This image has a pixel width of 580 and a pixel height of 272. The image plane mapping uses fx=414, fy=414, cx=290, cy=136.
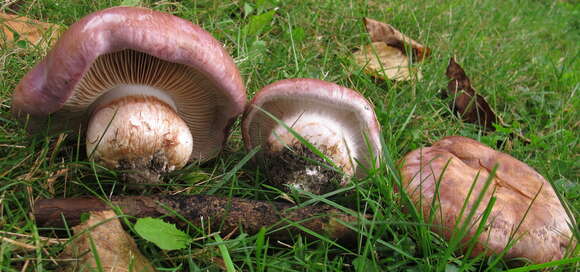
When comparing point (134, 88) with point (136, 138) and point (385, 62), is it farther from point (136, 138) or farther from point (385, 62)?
point (385, 62)

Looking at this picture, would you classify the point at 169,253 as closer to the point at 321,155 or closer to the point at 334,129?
the point at 321,155

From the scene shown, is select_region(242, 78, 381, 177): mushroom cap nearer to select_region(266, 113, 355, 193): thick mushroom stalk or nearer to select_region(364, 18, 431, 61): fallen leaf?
select_region(266, 113, 355, 193): thick mushroom stalk

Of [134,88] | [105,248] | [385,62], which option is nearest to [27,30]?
[134,88]

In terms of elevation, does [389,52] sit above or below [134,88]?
below

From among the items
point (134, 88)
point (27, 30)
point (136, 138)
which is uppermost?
point (27, 30)

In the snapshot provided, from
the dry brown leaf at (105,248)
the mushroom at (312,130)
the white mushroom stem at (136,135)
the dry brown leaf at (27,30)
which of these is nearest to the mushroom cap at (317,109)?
the mushroom at (312,130)

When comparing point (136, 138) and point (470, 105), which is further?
point (470, 105)

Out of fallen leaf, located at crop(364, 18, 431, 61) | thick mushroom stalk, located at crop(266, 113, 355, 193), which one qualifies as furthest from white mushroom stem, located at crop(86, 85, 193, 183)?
fallen leaf, located at crop(364, 18, 431, 61)
